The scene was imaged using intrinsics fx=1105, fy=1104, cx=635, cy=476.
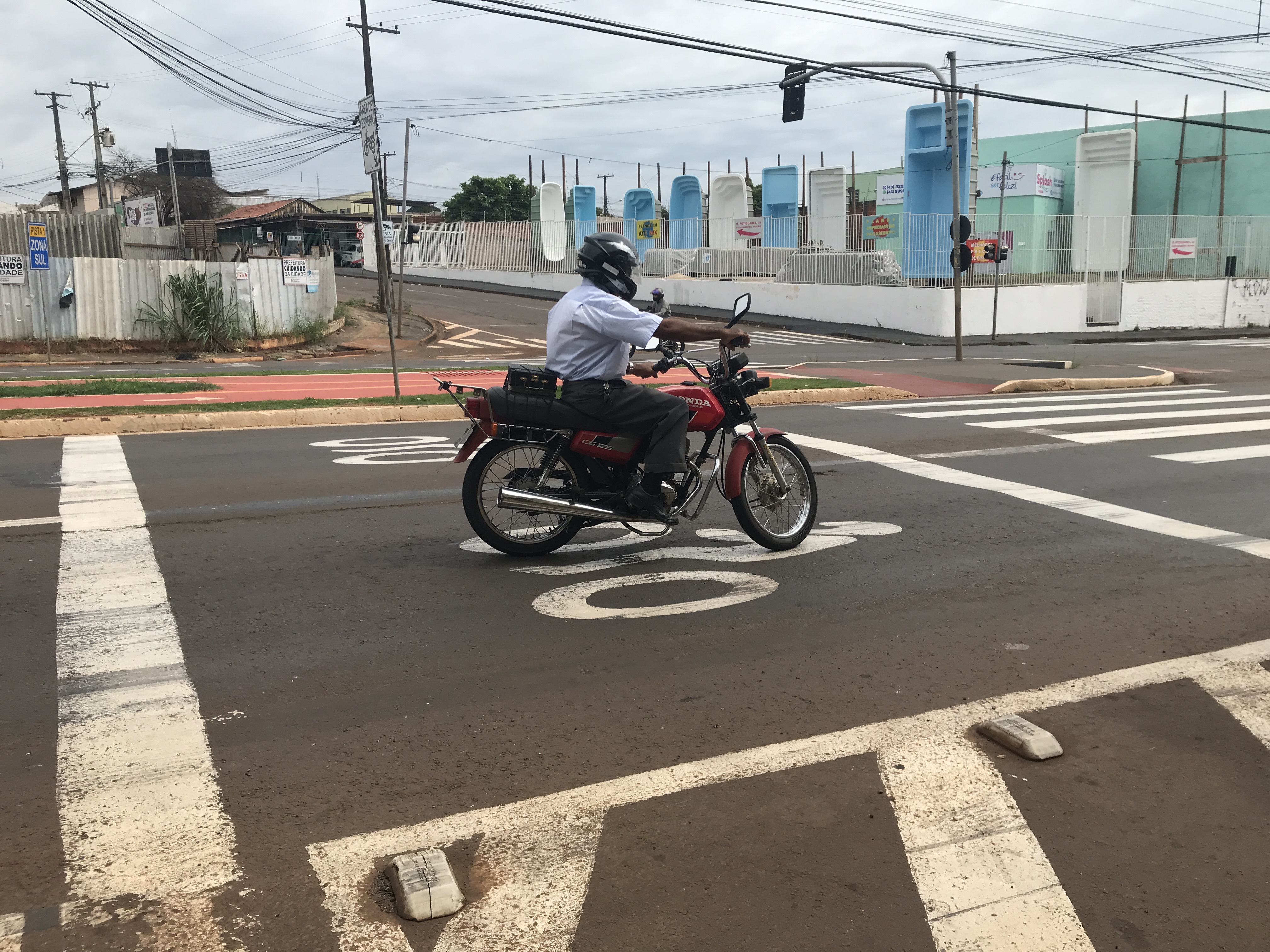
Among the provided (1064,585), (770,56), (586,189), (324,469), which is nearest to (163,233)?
(586,189)

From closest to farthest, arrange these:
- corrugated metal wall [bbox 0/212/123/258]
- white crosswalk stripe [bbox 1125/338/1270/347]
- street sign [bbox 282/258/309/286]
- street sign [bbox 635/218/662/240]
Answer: street sign [bbox 282/258/309/286]
corrugated metal wall [bbox 0/212/123/258]
white crosswalk stripe [bbox 1125/338/1270/347]
street sign [bbox 635/218/662/240]

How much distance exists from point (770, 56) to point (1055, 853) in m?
17.4

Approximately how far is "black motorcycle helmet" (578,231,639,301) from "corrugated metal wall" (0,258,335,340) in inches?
855

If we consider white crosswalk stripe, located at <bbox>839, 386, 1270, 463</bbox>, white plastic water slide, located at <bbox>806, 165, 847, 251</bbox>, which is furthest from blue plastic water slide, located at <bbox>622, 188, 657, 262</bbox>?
white crosswalk stripe, located at <bbox>839, 386, 1270, 463</bbox>

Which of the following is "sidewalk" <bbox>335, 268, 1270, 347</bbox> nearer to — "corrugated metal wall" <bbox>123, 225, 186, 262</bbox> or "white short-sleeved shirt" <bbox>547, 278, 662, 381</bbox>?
"corrugated metal wall" <bbox>123, 225, 186, 262</bbox>

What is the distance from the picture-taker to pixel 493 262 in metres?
57.4

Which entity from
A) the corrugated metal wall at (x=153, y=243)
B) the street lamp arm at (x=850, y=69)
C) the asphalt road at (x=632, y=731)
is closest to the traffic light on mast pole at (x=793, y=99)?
the street lamp arm at (x=850, y=69)

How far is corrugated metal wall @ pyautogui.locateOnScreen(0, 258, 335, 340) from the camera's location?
1002 inches

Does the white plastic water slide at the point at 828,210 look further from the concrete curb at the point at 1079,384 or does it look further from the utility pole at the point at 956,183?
the concrete curb at the point at 1079,384

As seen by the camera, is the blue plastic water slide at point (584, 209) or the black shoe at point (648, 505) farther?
the blue plastic water slide at point (584, 209)

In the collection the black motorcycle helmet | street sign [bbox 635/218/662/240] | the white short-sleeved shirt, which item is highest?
street sign [bbox 635/218/662/240]

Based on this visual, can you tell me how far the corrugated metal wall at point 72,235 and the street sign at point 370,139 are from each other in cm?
2054

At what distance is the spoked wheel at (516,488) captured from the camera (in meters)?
6.16

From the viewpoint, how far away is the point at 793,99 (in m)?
22.1
